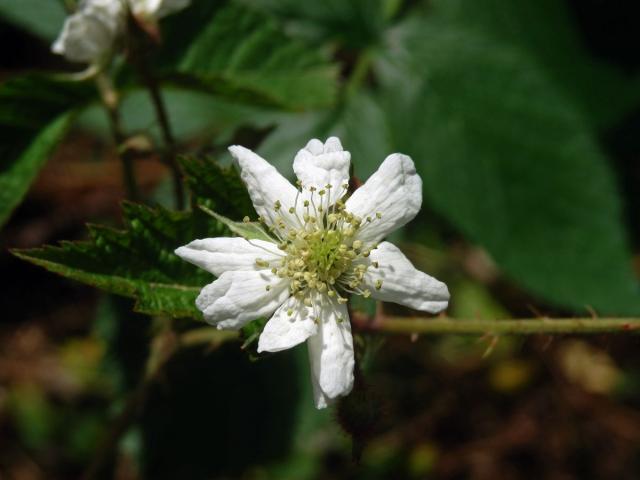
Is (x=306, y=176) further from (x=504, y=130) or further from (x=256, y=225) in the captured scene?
(x=504, y=130)

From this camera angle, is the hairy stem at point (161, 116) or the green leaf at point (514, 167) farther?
the green leaf at point (514, 167)

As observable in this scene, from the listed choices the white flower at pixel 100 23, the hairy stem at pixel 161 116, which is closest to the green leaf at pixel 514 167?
the hairy stem at pixel 161 116

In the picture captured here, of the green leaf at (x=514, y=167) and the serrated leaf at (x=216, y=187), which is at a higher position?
the serrated leaf at (x=216, y=187)

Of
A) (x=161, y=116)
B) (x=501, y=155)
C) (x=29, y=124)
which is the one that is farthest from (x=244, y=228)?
(x=501, y=155)

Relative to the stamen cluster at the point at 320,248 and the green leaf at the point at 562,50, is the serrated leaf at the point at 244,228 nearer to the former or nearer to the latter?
the stamen cluster at the point at 320,248

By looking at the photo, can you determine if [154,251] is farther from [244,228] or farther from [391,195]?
[391,195]

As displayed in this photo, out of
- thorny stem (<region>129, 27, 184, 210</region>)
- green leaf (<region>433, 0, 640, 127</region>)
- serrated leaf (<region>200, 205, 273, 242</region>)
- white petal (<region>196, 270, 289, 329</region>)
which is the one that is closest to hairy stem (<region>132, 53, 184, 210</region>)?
thorny stem (<region>129, 27, 184, 210</region>)

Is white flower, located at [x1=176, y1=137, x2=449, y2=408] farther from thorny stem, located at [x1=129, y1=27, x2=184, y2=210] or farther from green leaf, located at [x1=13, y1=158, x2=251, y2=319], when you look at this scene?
thorny stem, located at [x1=129, y1=27, x2=184, y2=210]

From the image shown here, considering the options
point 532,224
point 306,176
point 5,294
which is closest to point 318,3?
point 532,224
